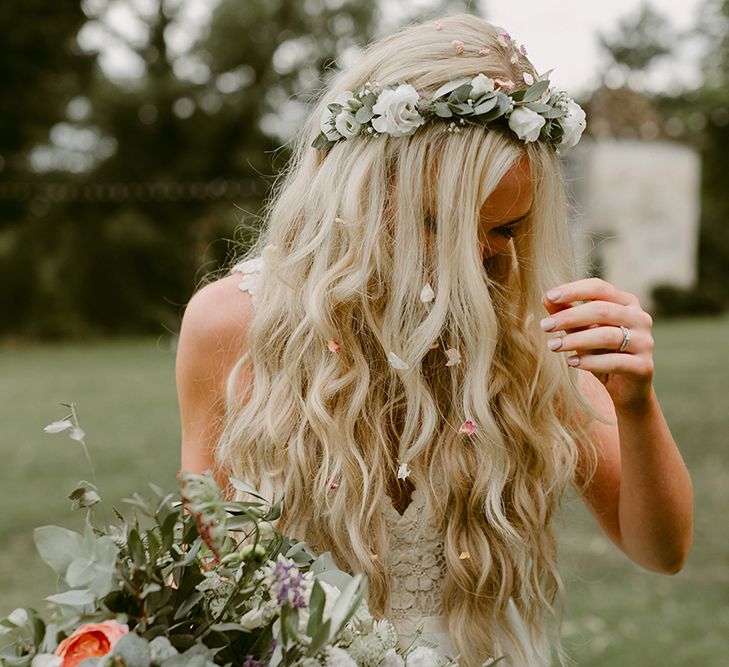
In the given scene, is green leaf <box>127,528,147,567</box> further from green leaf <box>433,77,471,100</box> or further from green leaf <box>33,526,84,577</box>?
green leaf <box>433,77,471,100</box>

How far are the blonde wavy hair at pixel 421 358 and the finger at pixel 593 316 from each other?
0.88 feet

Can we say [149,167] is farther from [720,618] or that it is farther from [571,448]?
[571,448]

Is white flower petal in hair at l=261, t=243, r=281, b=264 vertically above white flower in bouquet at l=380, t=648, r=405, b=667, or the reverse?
white flower petal in hair at l=261, t=243, r=281, b=264

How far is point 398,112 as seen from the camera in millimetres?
1896

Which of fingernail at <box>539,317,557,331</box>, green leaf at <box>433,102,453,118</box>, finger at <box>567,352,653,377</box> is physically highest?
green leaf at <box>433,102,453,118</box>

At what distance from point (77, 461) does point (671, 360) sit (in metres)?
12.4

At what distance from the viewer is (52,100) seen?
23.4 meters

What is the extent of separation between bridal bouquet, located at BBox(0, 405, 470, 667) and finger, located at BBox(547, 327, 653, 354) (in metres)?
0.65

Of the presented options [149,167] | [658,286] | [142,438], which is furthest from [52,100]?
[658,286]

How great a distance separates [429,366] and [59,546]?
118 centimetres

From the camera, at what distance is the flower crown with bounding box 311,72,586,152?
1904mm

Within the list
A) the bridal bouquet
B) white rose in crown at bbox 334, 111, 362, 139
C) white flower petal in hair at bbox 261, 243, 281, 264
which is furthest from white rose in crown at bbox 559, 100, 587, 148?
the bridal bouquet

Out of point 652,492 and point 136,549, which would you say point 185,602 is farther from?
point 652,492

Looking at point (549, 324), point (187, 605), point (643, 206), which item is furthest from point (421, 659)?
point (643, 206)
